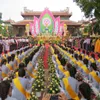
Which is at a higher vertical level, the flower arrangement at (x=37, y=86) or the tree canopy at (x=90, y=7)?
the tree canopy at (x=90, y=7)

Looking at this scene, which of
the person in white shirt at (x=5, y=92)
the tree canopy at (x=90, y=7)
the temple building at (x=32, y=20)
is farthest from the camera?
the temple building at (x=32, y=20)

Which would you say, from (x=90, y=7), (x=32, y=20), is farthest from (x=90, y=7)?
(x=32, y=20)

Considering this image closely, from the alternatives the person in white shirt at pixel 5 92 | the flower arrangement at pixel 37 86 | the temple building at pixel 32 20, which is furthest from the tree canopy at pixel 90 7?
the temple building at pixel 32 20

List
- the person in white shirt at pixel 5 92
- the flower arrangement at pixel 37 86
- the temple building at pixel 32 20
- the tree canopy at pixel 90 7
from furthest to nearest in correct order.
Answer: the temple building at pixel 32 20 → the tree canopy at pixel 90 7 → the flower arrangement at pixel 37 86 → the person in white shirt at pixel 5 92

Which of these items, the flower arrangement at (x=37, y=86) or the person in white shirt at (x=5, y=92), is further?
the flower arrangement at (x=37, y=86)

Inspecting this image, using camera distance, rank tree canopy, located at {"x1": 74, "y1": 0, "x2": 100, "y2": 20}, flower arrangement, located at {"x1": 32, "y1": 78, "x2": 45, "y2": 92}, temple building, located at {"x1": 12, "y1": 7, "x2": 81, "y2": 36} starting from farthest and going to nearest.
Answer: temple building, located at {"x1": 12, "y1": 7, "x2": 81, "y2": 36} → tree canopy, located at {"x1": 74, "y1": 0, "x2": 100, "y2": 20} → flower arrangement, located at {"x1": 32, "y1": 78, "x2": 45, "y2": 92}

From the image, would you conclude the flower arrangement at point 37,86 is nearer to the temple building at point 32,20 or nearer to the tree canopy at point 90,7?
the tree canopy at point 90,7

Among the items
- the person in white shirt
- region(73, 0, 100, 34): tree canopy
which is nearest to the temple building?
region(73, 0, 100, 34): tree canopy

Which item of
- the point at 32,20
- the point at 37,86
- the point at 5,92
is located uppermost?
the point at 32,20

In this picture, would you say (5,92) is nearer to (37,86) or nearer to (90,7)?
(37,86)

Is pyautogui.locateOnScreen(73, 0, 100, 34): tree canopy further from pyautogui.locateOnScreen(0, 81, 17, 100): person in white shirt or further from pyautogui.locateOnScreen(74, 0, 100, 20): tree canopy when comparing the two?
pyautogui.locateOnScreen(0, 81, 17, 100): person in white shirt

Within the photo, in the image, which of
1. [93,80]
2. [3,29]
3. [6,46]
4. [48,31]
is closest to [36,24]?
[48,31]

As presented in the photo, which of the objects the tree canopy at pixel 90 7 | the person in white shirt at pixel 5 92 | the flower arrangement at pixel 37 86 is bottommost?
the flower arrangement at pixel 37 86

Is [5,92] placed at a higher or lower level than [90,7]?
lower
